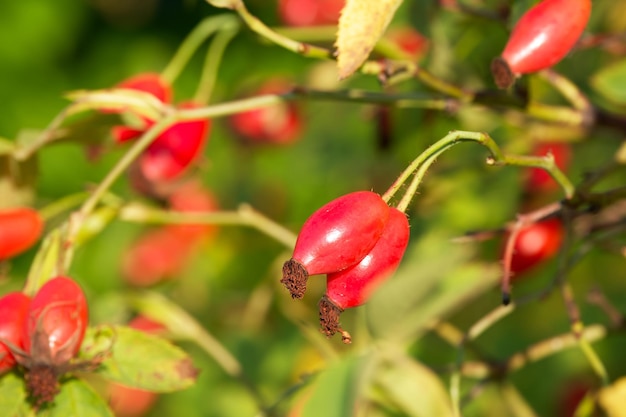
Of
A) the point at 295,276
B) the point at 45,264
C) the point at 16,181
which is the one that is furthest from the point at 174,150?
the point at 295,276

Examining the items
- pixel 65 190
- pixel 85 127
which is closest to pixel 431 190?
pixel 85 127

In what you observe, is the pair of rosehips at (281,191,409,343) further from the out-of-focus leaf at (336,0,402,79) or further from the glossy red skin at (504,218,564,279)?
the glossy red skin at (504,218,564,279)

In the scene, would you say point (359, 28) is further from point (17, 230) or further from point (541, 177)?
point (541, 177)

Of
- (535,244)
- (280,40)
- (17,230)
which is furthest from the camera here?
(535,244)

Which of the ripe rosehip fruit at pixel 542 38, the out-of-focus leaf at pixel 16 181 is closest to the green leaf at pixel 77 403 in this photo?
the out-of-focus leaf at pixel 16 181

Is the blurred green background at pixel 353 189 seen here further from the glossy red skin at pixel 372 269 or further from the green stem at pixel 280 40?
the green stem at pixel 280 40
